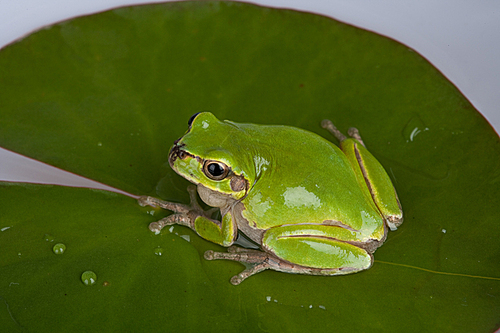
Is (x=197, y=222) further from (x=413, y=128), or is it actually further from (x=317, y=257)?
(x=413, y=128)

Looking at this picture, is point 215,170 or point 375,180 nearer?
point 215,170

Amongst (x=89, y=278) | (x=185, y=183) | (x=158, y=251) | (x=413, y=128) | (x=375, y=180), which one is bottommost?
(x=89, y=278)

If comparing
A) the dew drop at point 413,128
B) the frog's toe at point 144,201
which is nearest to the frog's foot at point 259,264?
the frog's toe at point 144,201

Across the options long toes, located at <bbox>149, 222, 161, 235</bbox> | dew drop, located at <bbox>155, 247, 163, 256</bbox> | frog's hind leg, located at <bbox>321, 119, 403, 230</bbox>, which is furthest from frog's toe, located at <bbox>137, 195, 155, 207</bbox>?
frog's hind leg, located at <bbox>321, 119, 403, 230</bbox>

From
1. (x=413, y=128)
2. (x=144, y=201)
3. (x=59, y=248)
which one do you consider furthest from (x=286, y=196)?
(x=59, y=248)

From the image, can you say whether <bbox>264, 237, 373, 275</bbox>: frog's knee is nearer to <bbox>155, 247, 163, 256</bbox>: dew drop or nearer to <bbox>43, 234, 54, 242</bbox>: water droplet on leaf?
<bbox>155, 247, 163, 256</bbox>: dew drop

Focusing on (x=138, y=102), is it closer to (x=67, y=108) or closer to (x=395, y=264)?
(x=67, y=108)

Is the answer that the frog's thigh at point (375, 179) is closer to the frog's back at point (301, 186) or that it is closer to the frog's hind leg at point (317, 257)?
the frog's back at point (301, 186)
